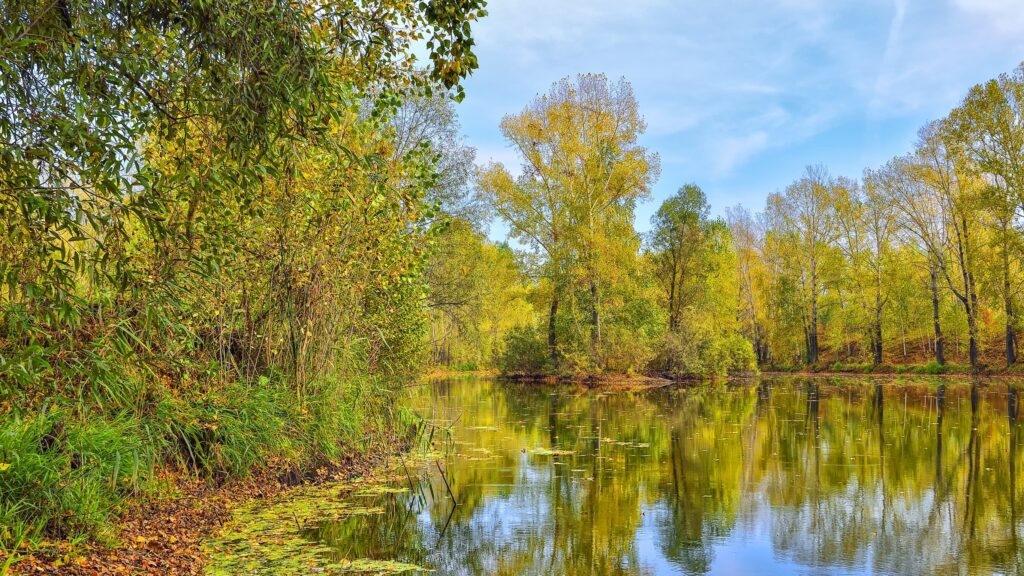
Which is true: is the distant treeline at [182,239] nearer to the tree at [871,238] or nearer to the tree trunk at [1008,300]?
the tree trunk at [1008,300]

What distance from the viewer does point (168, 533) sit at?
21.0 ft

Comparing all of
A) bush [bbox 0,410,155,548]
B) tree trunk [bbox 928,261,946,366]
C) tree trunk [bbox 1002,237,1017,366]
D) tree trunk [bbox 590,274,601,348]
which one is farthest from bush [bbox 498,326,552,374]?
bush [bbox 0,410,155,548]

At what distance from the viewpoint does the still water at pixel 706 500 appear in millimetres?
6531

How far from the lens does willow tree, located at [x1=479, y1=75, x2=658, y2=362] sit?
3425 centimetres

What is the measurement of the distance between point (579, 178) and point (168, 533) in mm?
30318

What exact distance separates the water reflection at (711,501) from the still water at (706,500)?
1.2 inches

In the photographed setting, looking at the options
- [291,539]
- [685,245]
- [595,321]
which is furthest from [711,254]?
[291,539]

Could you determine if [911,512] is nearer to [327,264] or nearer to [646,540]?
[646,540]

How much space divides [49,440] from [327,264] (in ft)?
14.0

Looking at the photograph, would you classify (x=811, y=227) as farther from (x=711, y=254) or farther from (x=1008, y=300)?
(x=1008, y=300)

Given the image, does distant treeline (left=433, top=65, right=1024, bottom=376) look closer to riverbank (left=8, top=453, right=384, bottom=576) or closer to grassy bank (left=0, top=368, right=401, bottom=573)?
grassy bank (left=0, top=368, right=401, bottom=573)

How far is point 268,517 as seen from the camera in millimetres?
7555

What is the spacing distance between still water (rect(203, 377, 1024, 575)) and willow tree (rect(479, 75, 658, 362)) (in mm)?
17623

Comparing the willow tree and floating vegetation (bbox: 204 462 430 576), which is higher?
the willow tree
